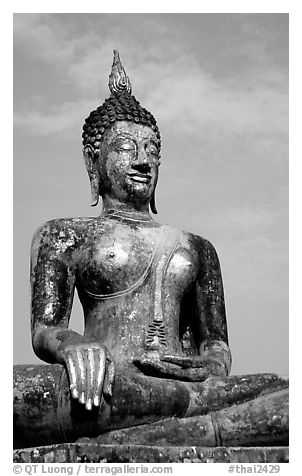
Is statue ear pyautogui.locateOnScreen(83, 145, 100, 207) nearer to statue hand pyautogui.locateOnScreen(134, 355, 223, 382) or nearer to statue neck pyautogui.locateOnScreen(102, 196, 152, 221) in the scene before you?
statue neck pyautogui.locateOnScreen(102, 196, 152, 221)

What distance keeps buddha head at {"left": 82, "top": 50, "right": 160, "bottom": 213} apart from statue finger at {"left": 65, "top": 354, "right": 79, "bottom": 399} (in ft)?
7.04

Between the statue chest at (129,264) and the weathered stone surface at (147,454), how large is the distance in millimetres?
1835

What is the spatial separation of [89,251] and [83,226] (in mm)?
282

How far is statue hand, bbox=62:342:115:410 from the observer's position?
5.52 meters

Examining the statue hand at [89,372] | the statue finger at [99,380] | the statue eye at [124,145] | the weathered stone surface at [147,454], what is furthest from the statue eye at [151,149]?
the weathered stone surface at [147,454]

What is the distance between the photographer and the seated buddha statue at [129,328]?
5.59 meters

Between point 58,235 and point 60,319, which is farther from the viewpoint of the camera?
point 58,235

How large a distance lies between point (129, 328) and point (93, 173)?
5.82 ft

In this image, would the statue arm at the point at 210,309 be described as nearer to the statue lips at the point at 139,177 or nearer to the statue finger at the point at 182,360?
Result: the statue finger at the point at 182,360

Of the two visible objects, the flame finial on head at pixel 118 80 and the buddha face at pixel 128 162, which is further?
the flame finial on head at pixel 118 80

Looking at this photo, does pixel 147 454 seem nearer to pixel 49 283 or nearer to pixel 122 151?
pixel 49 283

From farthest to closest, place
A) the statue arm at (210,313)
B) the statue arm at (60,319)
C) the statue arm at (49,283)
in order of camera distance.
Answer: the statue arm at (210,313), the statue arm at (49,283), the statue arm at (60,319)

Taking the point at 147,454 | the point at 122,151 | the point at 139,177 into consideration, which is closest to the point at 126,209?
the point at 139,177

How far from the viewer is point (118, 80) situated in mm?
8055
